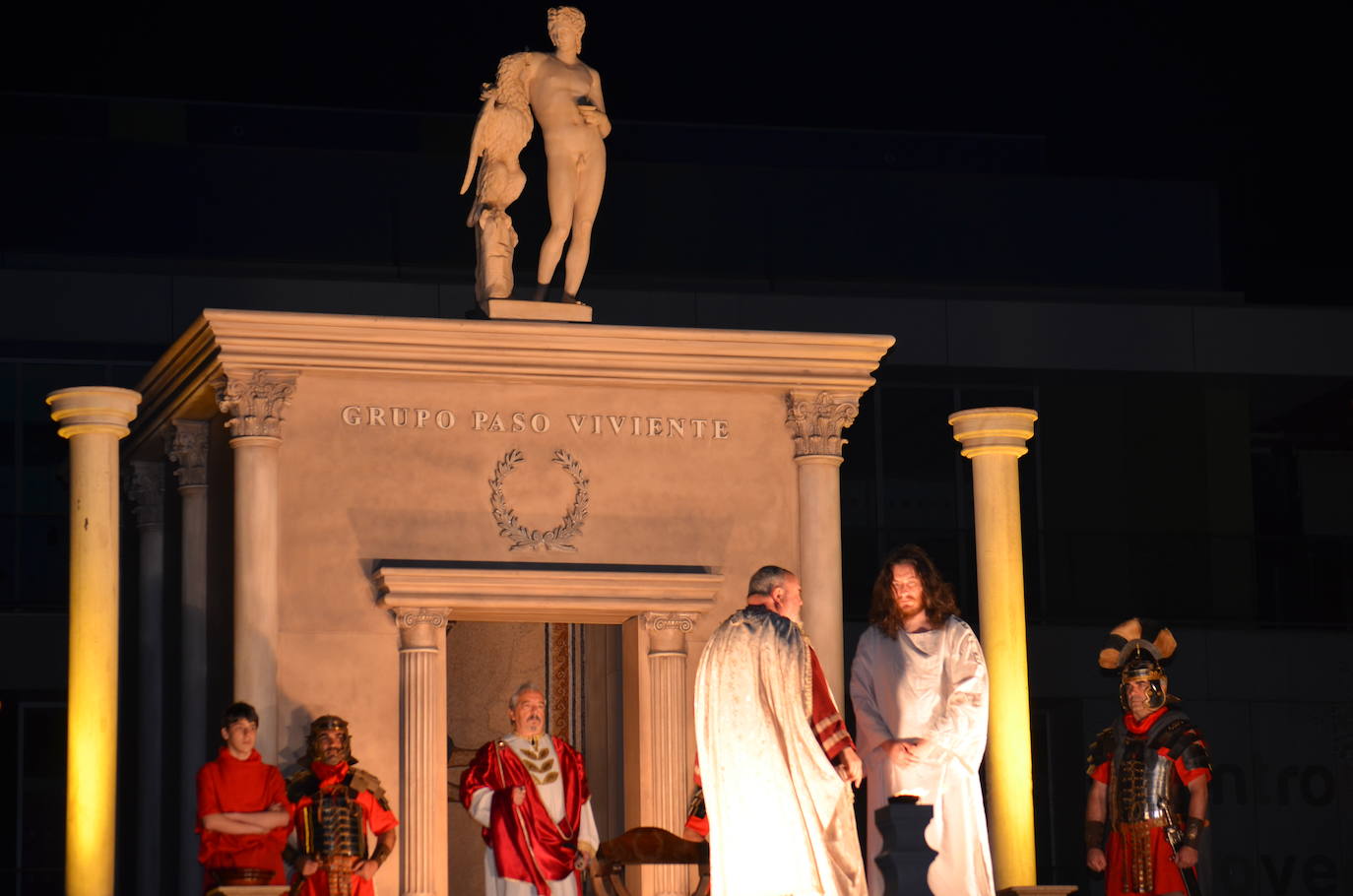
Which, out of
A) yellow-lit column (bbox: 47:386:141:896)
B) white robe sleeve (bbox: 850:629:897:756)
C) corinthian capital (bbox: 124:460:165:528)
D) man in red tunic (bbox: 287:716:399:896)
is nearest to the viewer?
white robe sleeve (bbox: 850:629:897:756)

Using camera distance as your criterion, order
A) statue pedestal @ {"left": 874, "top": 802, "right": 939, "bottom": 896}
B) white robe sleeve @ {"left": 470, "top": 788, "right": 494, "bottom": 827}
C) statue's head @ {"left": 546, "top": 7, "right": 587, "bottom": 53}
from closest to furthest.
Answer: statue pedestal @ {"left": 874, "top": 802, "right": 939, "bottom": 896}, white robe sleeve @ {"left": 470, "top": 788, "right": 494, "bottom": 827}, statue's head @ {"left": 546, "top": 7, "right": 587, "bottom": 53}

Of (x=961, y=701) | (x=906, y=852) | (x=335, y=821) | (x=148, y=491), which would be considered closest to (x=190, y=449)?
(x=148, y=491)

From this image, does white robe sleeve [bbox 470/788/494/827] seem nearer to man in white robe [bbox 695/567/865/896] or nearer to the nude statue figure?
the nude statue figure

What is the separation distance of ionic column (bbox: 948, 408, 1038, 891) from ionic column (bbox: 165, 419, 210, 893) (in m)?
4.71

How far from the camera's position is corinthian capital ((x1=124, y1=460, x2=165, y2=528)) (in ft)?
59.3

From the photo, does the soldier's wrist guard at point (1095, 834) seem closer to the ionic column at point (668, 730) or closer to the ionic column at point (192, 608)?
the ionic column at point (668, 730)

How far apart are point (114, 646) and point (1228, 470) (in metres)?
13.2

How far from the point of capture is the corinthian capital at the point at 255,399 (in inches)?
605

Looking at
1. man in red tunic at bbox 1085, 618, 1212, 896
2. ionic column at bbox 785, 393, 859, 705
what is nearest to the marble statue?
ionic column at bbox 785, 393, 859, 705

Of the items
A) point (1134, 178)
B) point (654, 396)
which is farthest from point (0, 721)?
point (1134, 178)

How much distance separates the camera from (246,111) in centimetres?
2405

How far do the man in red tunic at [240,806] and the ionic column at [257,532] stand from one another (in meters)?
0.92

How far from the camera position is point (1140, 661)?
15.0m

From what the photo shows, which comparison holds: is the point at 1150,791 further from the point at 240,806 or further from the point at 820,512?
the point at 240,806
